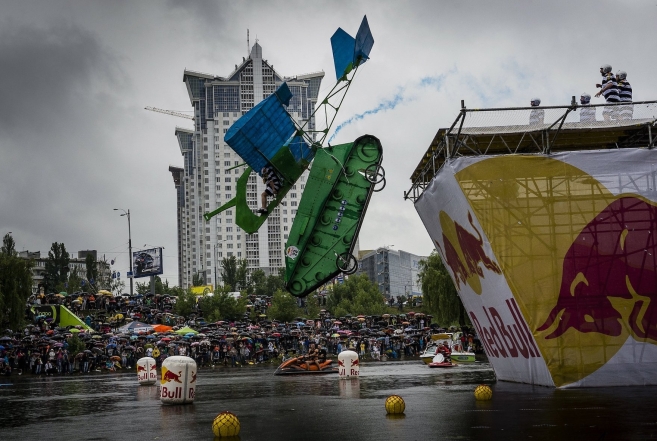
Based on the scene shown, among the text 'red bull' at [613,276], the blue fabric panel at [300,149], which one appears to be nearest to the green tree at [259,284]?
the blue fabric panel at [300,149]

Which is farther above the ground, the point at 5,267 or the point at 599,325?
the point at 5,267

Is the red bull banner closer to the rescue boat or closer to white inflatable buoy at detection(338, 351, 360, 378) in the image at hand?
white inflatable buoy at detection(338, 351, 360, 378)

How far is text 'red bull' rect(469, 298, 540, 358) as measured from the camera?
64.3 ft

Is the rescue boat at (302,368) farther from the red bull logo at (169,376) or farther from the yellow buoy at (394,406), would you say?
the yellow buoy at (394,406)

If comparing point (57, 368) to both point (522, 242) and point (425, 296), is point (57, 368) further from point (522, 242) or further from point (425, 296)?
point (522, 242)

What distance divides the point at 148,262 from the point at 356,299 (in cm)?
2568

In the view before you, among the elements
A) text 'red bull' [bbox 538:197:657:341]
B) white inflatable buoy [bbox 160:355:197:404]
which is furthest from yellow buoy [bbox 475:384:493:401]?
white inflatable buoy [bbox 160:355:197:404]

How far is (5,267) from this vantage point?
1964 inches

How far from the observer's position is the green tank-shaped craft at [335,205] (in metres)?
21.3

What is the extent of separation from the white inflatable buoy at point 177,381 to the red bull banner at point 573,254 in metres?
8.46

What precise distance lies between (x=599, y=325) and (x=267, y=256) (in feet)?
510

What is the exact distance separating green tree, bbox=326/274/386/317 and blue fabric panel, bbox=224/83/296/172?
67001 millimetres

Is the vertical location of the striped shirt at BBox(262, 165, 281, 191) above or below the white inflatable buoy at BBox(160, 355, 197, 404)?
above

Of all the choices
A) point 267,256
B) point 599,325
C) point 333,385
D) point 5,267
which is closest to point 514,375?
point 599,325
